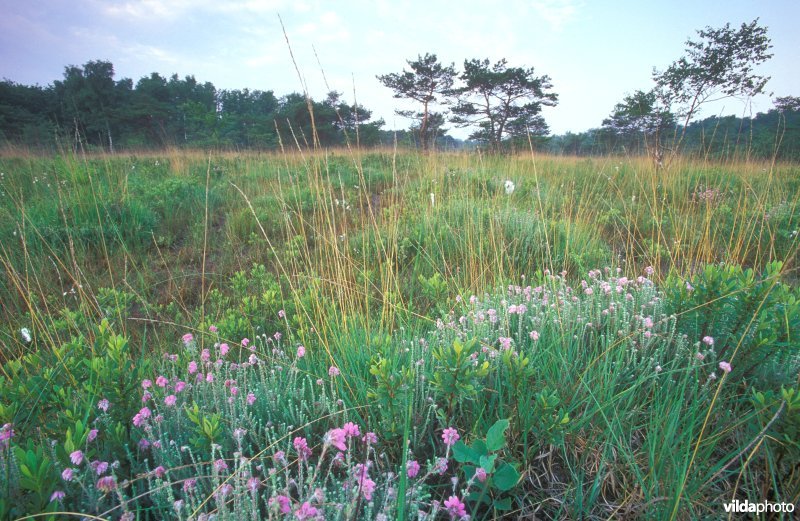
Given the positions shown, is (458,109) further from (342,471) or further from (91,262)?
(342,471)

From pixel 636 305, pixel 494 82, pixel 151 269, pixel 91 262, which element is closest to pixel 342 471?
pixel 636 305

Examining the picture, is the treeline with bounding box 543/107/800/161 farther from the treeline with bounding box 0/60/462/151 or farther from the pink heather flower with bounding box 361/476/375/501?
the treeline with bounding box 0/60/462/151

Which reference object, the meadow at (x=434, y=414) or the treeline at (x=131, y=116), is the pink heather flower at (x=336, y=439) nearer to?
the meadow at (x=434, y=414)

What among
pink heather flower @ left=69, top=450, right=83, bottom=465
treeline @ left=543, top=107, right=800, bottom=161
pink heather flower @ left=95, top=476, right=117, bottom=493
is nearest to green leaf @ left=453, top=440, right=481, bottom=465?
pink heather flower @ left=95, top=476, right=117, bottom=493

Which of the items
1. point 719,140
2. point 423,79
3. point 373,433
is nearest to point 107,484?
point 373,433

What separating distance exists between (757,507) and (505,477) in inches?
30.8

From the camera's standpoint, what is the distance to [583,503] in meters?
1.21

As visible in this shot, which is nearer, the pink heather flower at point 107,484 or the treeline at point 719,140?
the pink heather flower at point 107,484

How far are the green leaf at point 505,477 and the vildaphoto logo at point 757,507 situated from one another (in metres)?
0.62

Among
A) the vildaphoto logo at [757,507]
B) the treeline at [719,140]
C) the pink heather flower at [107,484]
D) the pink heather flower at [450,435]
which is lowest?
the vildaphoto logo at [757,507]

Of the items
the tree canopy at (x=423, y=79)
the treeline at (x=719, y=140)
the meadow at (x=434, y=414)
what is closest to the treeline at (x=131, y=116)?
the tree canopy at (x=423, y=79)

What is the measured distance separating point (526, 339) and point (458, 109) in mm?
26735

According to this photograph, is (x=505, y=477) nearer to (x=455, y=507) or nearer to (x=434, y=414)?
(x=455, y=507)

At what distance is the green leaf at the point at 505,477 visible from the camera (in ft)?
3.31
